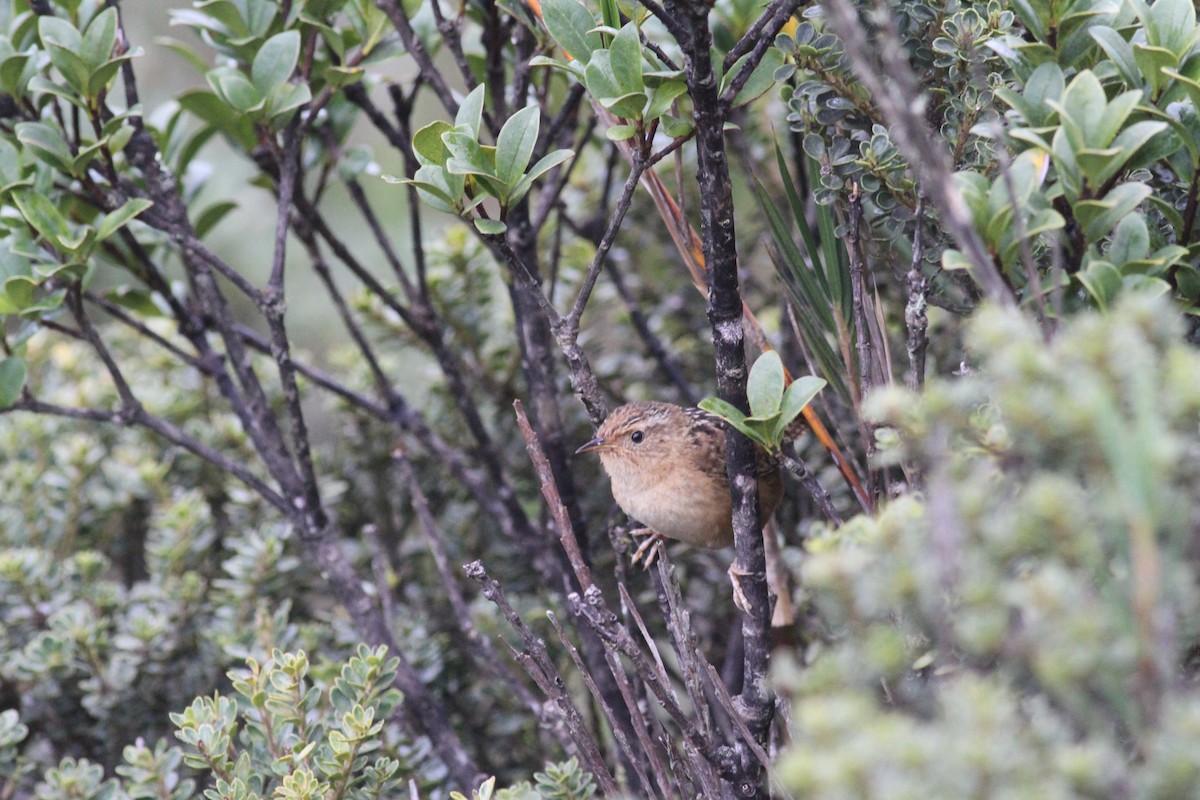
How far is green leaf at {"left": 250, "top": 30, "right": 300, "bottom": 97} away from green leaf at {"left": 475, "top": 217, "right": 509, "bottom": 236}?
939mm

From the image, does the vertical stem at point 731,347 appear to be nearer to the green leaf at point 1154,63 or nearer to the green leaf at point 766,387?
the green leaf at point 766,387

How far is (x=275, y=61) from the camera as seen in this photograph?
2490 mm

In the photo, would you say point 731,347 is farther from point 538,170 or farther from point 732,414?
point 538,170

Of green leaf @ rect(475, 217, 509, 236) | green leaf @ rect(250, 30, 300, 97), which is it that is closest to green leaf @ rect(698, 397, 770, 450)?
green leaf @ rect(475, 217, 509, 236)

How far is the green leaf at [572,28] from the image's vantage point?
1.87m

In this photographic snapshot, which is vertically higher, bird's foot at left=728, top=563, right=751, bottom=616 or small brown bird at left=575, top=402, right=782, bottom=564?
bird's foot at left=728, top=563, right=751, bottom=616

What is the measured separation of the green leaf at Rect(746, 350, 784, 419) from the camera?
68.5 inches

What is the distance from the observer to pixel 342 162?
3.10m

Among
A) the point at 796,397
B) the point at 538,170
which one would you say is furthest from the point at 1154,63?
the point at 538,170

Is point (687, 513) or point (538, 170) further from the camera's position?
point (687, 513)

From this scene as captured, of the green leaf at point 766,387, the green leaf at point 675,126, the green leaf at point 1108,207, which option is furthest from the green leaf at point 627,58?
the green leaf at point 1108,207

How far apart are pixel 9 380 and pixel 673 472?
160 centimetres

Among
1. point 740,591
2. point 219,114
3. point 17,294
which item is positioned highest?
point 219,114

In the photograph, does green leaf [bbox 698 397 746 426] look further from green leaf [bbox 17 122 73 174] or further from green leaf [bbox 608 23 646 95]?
green leaf [bbox 17 122 73 174]
